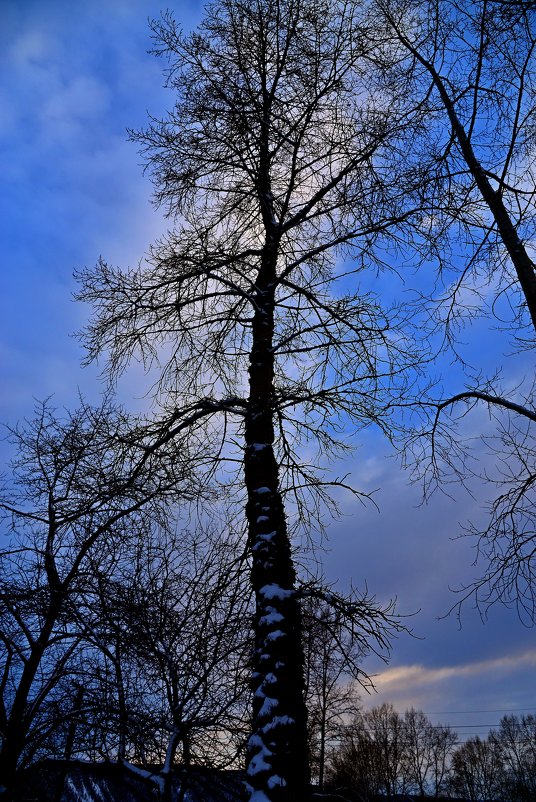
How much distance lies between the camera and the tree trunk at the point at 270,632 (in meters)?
3.98

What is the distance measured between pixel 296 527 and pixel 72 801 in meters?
12.8

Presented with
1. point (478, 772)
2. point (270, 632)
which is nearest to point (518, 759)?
point (478, 772)

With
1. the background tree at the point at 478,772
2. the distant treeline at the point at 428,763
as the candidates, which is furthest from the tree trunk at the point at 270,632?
the background tree at the point at 478,772

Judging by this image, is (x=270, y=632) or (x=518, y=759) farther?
(x=518, y=759)

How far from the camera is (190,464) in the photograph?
246 inches

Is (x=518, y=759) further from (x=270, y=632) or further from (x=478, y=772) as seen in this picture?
(x=270, y=632)

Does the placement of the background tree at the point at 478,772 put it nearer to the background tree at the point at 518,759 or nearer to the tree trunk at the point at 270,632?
the background tree at the point at 518,759

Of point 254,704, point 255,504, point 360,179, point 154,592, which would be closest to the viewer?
point 254,704

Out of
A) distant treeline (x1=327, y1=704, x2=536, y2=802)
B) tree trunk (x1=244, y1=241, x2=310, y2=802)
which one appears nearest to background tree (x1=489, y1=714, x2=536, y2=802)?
distant treeline (x1=327, y1=704, x2=536, y2=802)

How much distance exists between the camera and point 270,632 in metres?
4.48

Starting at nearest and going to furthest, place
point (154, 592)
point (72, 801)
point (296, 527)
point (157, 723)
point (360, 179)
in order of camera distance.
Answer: point (296, 527), point (360, 179), point (157, 723), point (154, 592), point (72, 801)

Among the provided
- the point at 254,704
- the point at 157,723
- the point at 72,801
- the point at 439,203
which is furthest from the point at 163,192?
the point at 72,801

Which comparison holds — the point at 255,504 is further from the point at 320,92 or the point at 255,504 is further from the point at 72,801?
the point at 72,801

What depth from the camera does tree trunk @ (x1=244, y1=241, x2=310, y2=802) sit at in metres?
3.98
